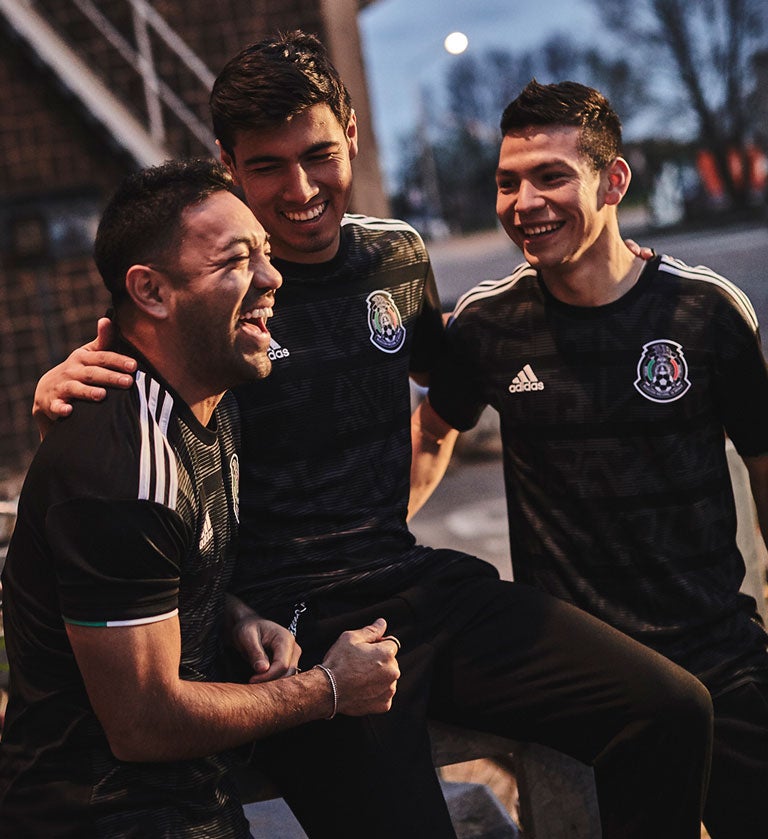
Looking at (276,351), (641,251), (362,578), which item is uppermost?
(641,251)

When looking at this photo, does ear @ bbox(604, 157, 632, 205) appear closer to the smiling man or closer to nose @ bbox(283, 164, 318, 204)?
the smiling man

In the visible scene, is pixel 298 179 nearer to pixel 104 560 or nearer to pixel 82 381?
pixel 82 381

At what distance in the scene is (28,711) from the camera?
2186 mm

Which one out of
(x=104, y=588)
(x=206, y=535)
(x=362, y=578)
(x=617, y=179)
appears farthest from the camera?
(x=617, y=179)

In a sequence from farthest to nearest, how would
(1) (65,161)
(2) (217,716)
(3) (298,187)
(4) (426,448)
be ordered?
1. (1) (65,161)
2. (4) (426,448)
3. (3) (298,187)
4. (2) (217,716)

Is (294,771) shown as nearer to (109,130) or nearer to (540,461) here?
(540,461)

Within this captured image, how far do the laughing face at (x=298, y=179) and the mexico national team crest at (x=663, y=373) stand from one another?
36.0 inches

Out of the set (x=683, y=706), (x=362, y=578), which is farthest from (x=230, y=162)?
(x=683, y=706)

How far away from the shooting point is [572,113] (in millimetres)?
3020

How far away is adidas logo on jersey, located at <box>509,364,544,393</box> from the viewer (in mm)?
3021

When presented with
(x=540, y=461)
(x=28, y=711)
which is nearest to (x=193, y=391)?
(x=28, y=711)

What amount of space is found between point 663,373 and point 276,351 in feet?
3.41

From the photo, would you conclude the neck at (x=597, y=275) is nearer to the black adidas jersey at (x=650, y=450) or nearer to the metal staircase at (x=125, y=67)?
the black adidas jersey at (x=650, y=450)

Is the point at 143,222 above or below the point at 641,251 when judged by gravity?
above
